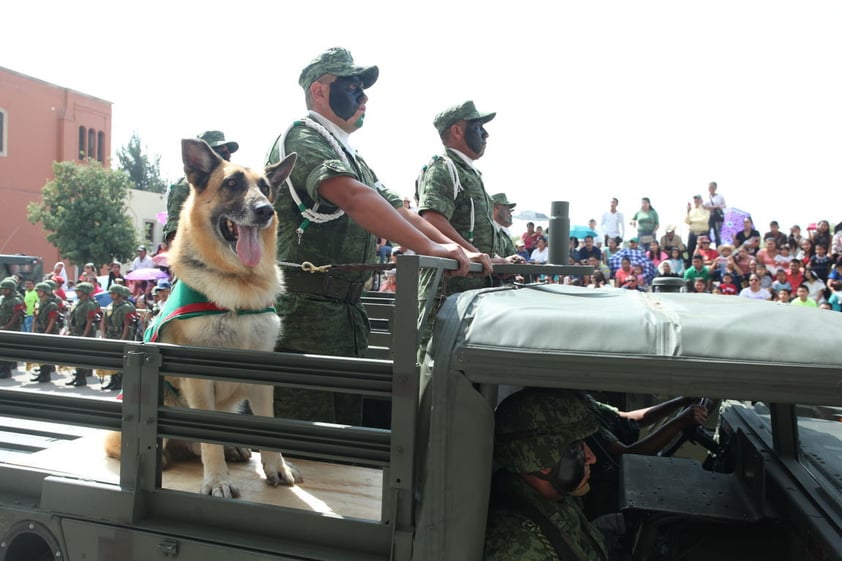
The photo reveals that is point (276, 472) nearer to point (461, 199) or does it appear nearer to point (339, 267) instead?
point (339, 267)

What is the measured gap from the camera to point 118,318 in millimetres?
12164

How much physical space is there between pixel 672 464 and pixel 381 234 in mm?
1550

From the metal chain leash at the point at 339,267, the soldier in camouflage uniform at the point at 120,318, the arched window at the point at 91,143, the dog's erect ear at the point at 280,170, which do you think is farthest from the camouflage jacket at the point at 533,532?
the arched window at the point at 91,143

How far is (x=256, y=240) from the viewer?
117 inches

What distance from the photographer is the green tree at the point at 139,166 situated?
54938 mm

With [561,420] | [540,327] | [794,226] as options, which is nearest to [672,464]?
[561,420]

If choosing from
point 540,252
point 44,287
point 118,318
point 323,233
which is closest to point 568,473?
point 323,233

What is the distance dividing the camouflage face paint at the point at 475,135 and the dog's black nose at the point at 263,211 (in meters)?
2.06

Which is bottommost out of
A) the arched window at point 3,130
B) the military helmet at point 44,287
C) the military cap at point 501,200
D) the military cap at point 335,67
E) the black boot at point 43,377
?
the black boot at point 43,377

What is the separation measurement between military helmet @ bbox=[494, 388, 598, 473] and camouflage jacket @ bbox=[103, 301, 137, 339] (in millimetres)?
11328

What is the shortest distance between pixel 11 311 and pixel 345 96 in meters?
12.8

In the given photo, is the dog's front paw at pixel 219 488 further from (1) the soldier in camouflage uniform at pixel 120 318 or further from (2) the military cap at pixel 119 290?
(2) the military cap at pixel 119 290

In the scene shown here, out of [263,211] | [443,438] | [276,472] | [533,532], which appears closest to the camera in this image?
[443,438]

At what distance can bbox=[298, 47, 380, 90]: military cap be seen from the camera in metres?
3.40
